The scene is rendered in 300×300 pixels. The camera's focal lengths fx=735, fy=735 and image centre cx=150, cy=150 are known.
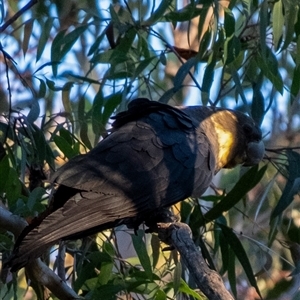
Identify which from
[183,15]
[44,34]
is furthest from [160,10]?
[44,34]

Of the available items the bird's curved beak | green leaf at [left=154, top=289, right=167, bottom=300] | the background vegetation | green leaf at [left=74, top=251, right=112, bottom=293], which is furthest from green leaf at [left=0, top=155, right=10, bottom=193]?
the bird's curved beak

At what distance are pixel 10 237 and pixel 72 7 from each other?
2.21 ft

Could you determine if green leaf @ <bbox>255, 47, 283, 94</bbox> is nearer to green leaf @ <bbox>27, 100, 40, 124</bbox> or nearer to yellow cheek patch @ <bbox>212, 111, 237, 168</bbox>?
yellow cheek patch @ <bbox>212, 111, 237, 168</bbox>

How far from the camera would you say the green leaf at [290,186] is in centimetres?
182

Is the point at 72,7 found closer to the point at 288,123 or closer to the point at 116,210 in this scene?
the point at 116,210

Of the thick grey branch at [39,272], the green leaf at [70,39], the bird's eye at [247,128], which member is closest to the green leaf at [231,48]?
the bird's eye at [247,128]

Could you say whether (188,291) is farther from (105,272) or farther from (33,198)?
(33,198)

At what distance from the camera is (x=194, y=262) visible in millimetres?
1331

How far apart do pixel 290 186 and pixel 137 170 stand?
45 centimetres

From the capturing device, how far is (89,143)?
6.37ft

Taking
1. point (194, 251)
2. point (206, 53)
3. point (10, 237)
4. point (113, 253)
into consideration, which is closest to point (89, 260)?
point (113, 253)

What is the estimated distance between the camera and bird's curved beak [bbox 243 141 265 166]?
201 centimetres

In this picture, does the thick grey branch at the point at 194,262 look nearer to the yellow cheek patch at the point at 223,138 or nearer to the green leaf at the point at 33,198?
the green leaf at the point at 33,198

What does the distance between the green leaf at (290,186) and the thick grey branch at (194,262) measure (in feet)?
1.20
